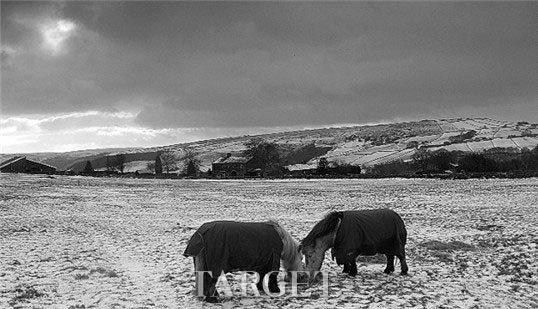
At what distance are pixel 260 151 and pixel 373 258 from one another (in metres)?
116

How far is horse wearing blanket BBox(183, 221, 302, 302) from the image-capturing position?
34.6 feet

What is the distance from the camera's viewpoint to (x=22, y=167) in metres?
98.8

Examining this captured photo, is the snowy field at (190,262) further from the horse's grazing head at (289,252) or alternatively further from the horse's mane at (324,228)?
the horse's mane at (324,228)

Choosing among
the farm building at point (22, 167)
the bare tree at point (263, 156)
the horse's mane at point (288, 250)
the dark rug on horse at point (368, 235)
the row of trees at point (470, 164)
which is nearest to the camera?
the horse's mane at point (288, 250)

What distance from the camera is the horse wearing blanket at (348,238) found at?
12.5m

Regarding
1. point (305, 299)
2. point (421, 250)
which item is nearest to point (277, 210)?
point (421, 250)

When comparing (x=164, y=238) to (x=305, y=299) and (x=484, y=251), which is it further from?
(x=484, y=251)

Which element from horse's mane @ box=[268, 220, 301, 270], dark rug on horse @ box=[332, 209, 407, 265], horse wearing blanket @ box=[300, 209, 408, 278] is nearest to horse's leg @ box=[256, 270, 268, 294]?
horse's mane @ box=[268, 220, 301, 270]

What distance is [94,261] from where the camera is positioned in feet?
53.0

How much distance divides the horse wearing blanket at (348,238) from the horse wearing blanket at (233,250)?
4.57 ft

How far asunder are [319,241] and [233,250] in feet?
9.88

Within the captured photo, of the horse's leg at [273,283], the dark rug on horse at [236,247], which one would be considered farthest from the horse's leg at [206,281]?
the horse's leg at [273,283]

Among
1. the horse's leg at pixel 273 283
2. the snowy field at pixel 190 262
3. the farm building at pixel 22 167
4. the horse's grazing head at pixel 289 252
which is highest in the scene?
the farm building at pixel 22 167

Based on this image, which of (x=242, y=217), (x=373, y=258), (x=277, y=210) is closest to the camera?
(x=373, y=258)
